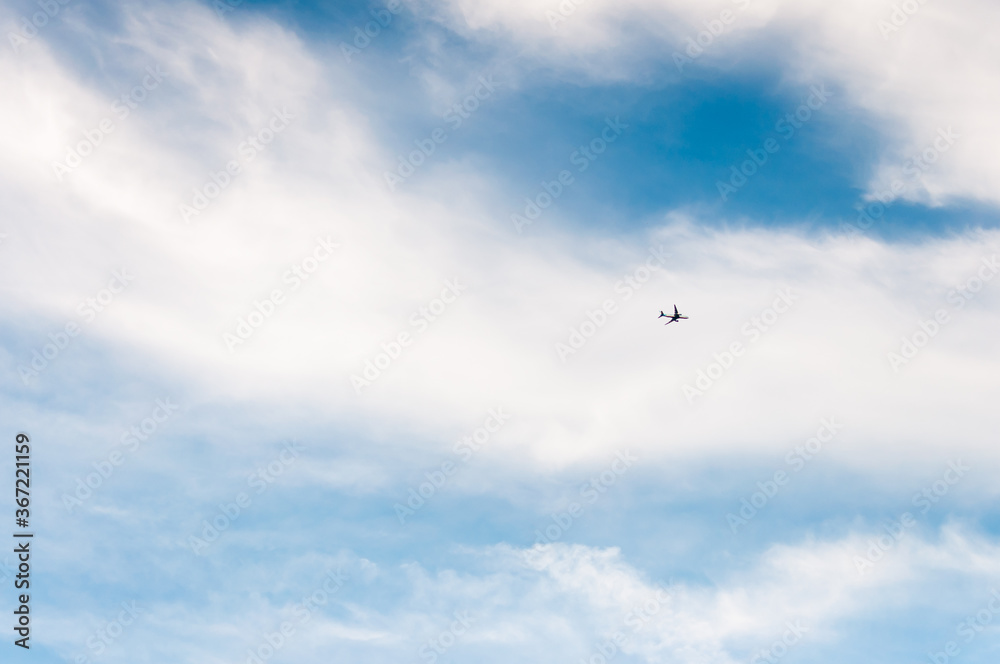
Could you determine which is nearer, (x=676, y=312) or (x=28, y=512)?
(x=28, y=512)

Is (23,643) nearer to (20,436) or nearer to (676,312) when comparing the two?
(20,436)

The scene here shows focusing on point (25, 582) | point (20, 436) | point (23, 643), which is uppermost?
point (20, 436)

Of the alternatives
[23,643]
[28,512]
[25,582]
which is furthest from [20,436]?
[23,643]

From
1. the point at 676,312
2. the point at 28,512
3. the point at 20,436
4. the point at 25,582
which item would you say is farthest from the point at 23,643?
the point at 676,312

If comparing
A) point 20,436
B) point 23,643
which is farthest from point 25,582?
point 20,436

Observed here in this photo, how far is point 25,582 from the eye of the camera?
392 feet

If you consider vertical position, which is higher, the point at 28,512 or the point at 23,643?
the point at 28,512

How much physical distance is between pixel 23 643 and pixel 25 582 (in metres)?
9.40

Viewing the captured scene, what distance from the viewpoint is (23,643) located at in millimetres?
119438

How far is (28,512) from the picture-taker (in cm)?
11575

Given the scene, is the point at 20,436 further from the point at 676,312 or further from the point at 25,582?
the point at 676,312

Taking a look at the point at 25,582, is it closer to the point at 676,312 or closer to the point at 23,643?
the point at 23,643

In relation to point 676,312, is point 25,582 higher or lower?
lower

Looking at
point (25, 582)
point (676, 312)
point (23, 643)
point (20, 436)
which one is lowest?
point (23, 643)
